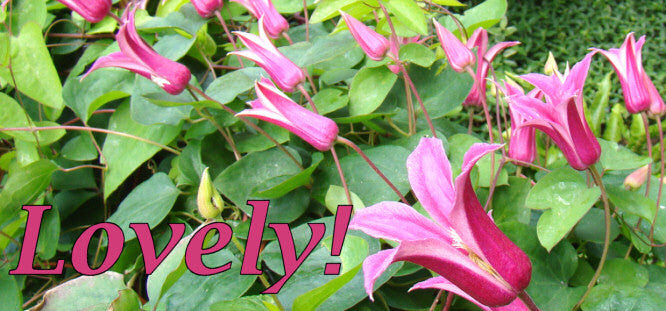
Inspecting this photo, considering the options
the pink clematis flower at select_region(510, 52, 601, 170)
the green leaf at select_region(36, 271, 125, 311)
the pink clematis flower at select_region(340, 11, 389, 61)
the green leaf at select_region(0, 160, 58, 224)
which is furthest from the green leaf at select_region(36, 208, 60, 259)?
the pink clematis flower at select_region(510, 52, 601, 170)

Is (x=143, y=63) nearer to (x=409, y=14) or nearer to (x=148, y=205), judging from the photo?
(x=148, y=205)

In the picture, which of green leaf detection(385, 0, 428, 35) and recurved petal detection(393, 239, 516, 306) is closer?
recurved petal detection(393, 239, 516, 306)

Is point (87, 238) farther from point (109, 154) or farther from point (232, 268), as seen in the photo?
point (232, 268)

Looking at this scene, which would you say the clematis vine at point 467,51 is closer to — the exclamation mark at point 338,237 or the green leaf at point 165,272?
the exclamation mark at point 338,237

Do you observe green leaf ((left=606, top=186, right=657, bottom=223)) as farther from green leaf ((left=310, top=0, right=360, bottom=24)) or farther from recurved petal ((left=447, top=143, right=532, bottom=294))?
green leaf ((left=310, top=0, right=360, bottom=24))

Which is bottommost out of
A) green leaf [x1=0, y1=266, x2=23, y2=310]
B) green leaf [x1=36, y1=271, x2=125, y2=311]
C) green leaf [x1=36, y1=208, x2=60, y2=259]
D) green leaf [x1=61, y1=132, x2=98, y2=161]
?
green leaf [x1=0, y1=266, x2=23, y2=310]

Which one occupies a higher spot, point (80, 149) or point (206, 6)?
point (206, 6)

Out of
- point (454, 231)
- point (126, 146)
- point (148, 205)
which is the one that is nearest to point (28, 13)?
point (126, 146)
